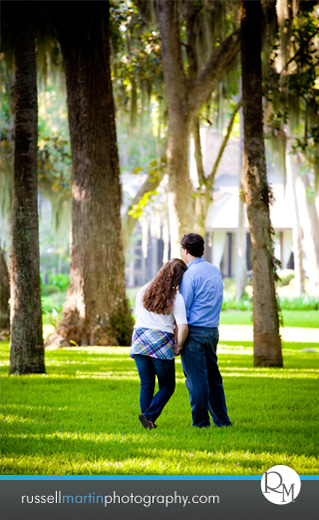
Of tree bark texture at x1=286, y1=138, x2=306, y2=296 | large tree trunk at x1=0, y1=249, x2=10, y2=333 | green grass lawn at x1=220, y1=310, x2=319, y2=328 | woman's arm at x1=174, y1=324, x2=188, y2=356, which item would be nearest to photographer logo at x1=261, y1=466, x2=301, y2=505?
woman's arm at x1=174, y1=324, x2=188, y2=356

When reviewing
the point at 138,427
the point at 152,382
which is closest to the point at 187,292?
the point at 152,382

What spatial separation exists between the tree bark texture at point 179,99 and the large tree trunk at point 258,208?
2.79 metres

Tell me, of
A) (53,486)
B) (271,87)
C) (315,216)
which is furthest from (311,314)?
(53,486)

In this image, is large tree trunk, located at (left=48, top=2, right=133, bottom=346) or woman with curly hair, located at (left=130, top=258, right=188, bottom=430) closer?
woman with curly hair, located at (left=130, top=258, right=188, bottom=430)

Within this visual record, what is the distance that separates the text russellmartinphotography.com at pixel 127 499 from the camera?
12.1 feet

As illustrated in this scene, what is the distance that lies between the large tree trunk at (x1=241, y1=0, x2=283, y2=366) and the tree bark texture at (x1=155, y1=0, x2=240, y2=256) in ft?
9.14

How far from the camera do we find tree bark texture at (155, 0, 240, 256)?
13.4m

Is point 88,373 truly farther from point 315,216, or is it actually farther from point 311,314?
point 315,216

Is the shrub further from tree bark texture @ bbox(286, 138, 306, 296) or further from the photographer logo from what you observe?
the photographer logo

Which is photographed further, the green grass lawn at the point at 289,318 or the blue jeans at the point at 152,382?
the green grass lawn at the point at 289,318

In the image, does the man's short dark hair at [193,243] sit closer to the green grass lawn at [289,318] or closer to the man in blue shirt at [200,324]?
the man in blue shirt at [200,324]

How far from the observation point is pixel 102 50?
13.5 metres

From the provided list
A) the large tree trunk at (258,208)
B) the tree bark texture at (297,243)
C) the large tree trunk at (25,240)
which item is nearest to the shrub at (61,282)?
the tree bark texture at (297,243)

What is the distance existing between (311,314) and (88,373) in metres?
14.9
